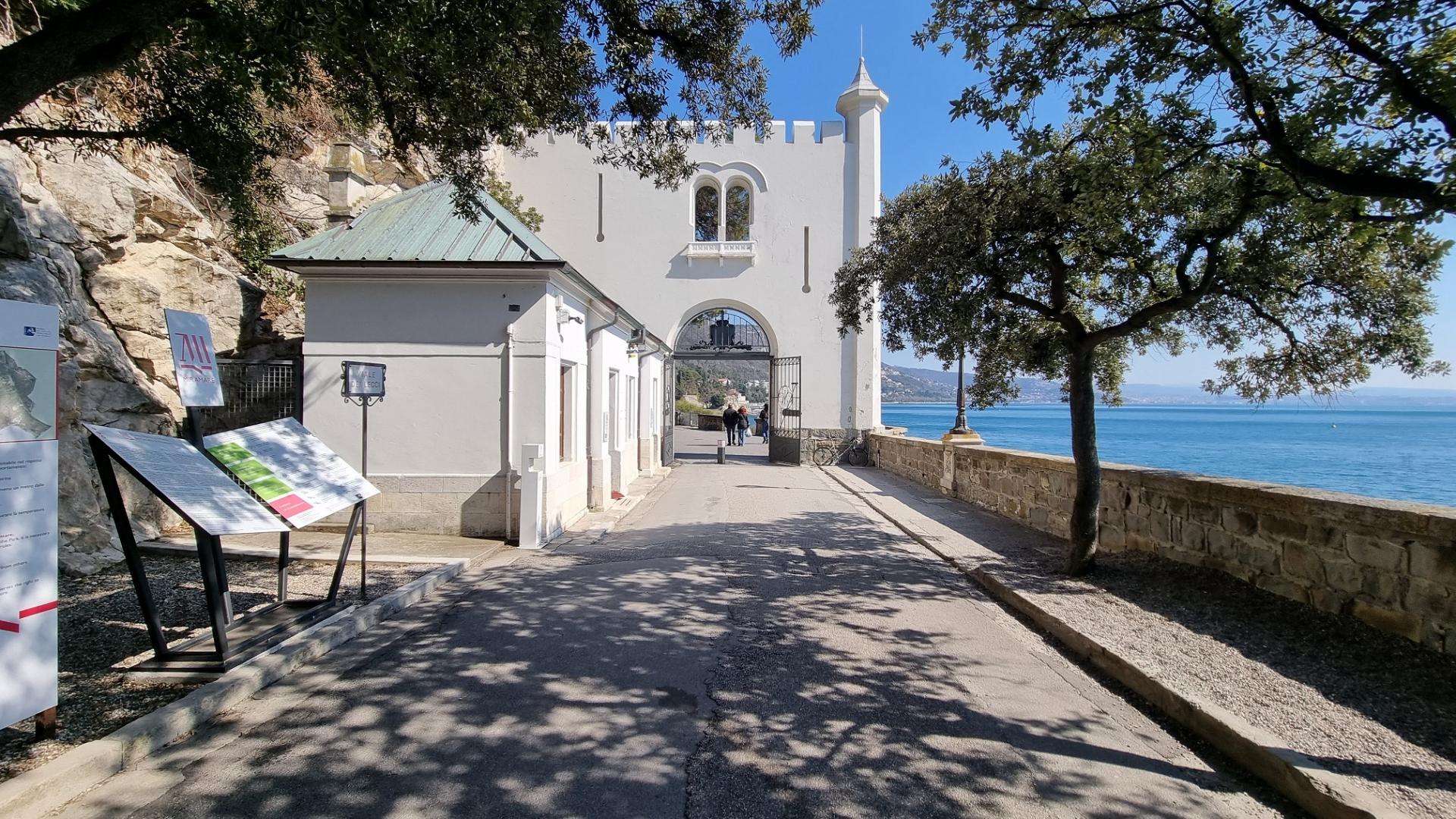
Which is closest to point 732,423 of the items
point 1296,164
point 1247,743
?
point 1296,164

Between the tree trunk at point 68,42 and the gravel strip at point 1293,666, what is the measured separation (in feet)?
23.7

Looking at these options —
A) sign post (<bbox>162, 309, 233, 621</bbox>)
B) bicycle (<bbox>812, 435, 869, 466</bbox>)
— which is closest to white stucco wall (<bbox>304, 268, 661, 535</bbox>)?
sign post (<bbox>162, 309, 233, 621</bbox>)

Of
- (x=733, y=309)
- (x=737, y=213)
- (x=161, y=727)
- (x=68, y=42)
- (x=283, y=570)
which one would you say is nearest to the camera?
(x=161, y=727)

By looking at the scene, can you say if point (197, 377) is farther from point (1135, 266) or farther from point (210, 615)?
point (1135, 266)

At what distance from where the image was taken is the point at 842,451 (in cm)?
2441

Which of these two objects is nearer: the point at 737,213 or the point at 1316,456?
the point at 737,213

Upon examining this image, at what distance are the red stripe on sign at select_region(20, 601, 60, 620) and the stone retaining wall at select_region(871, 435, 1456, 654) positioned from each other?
304 inches

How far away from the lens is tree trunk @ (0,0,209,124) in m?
3.90

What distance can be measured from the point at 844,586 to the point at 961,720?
10.8ft

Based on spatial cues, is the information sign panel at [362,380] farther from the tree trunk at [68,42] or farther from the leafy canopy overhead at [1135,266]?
the leafy canopy overhead at [1135,266]

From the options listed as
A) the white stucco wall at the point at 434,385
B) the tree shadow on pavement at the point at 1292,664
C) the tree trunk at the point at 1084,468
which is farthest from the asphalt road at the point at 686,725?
the white stucco wall at the point at 434,385

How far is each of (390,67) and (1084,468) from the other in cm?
753

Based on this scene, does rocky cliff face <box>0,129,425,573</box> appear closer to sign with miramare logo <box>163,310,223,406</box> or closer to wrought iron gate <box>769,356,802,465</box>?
sign with miramare logo <box>163,310,223,406</box>

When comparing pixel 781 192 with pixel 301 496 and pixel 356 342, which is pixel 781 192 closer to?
pixel 356 342
